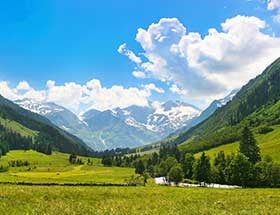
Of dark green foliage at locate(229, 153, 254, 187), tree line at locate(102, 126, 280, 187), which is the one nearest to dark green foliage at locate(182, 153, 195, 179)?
tree line at locate(102, 126, 280, 187)

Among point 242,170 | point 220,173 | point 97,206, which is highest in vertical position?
point 242,170

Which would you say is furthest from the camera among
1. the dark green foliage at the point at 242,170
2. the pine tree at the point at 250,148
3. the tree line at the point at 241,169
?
the pine tree at the point at 250,148

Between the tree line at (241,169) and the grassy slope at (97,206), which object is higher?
the tree line at (241,169)

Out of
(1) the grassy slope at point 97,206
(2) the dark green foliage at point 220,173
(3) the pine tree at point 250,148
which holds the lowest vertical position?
(1) the grassy slope at point 97,206

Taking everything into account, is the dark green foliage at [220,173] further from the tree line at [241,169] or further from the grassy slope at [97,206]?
the grassy slope at [97,206]

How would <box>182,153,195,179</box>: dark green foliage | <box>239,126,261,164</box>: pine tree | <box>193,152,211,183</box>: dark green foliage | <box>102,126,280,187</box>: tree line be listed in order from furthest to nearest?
<box>182,153,195,179</box>: dark green foliage → <box>193,152,211,183</box>: dark green foliage → <box>239,126,261,164</box>: pine tree → <box>102,126,280,187</box>: tree line

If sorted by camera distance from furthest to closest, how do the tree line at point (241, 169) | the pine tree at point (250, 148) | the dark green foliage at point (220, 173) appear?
the dark green foliage at point (220, 173), the pine tree at point (250, 148), the tree line at point (241, 169)

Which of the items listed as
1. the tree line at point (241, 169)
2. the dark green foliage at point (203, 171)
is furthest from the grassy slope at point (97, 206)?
the dark green foliage at point (203, 171)

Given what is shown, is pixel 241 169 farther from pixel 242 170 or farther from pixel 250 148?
pixel 250 148

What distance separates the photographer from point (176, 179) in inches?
5989

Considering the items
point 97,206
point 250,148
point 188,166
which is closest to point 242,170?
point 250,148

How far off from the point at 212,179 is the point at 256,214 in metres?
120

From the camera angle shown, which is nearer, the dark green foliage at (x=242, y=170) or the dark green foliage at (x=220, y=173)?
the dark green foliage at (x=242, y=170)

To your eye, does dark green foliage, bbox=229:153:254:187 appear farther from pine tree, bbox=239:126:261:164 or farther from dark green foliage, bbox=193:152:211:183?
dark green foliage, bbox=193:152:211:183
